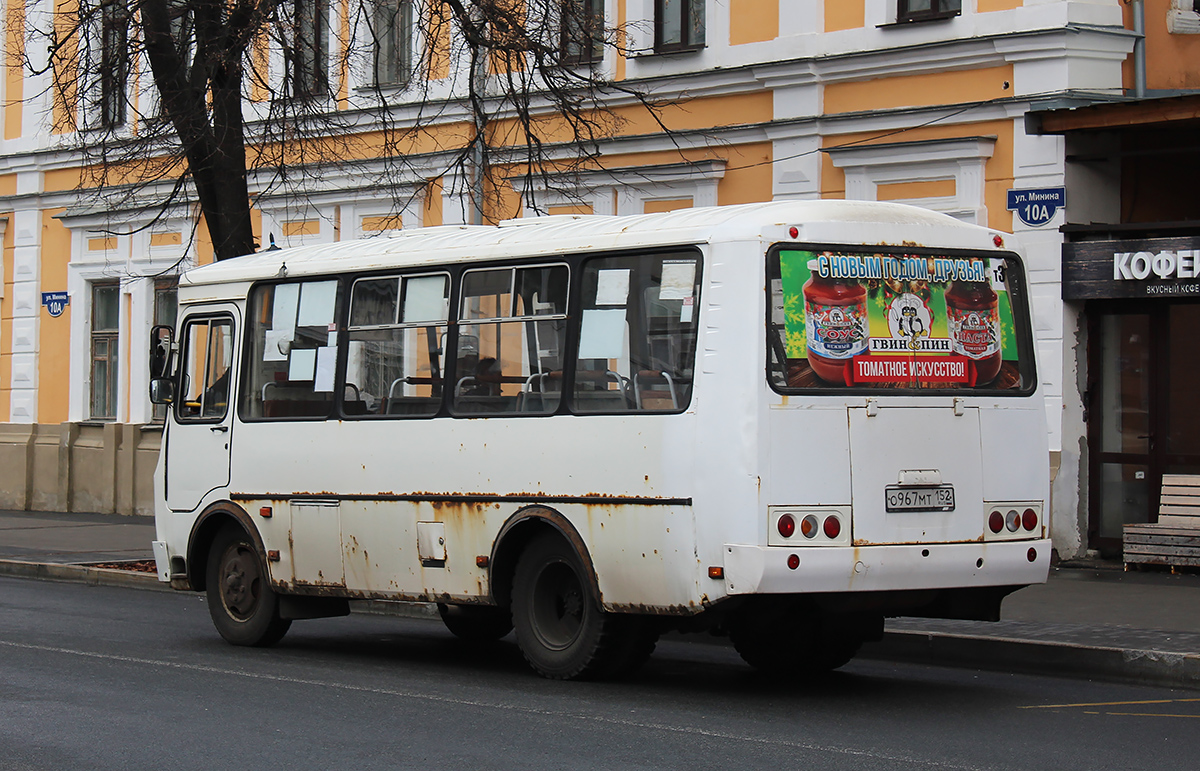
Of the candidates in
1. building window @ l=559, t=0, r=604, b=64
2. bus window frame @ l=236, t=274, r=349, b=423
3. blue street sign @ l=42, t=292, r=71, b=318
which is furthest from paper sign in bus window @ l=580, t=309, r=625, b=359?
blue street sign @ l=42, t=292, r=71, b=318

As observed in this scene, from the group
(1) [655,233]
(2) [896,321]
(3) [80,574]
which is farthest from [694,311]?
(3) [80,574]

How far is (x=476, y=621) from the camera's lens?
12.4 metres

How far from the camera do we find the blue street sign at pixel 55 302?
26609 millimetres

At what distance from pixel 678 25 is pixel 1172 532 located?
859cm

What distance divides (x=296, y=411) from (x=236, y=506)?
0.92m

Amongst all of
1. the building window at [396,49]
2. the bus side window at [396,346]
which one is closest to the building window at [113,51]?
the building window at [396,49]

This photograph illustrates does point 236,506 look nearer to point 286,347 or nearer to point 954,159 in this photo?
point 286,347

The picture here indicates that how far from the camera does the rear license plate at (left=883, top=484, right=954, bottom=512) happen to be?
9.44 metres

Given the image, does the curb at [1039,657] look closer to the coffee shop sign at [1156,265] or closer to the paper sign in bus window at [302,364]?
the paper sign in bus window at [302,364]

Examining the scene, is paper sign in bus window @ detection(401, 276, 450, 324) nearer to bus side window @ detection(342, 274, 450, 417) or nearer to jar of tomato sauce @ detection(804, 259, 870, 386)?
bus side window @ detection(342, 274, 450, 417)

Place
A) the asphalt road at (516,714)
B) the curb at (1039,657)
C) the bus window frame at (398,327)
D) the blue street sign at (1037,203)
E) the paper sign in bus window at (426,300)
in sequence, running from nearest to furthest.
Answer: the asphalt road at (516,714) → the curb at (1039,657) → the bus window frame at (398,327) → the paper sign in bus window at (426,300) → the blue street sign at (1037,203)

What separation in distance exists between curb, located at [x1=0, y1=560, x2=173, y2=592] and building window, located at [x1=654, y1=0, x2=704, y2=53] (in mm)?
8653

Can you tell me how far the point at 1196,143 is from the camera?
16906mm

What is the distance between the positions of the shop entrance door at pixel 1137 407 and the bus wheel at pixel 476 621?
7133 millimetres
